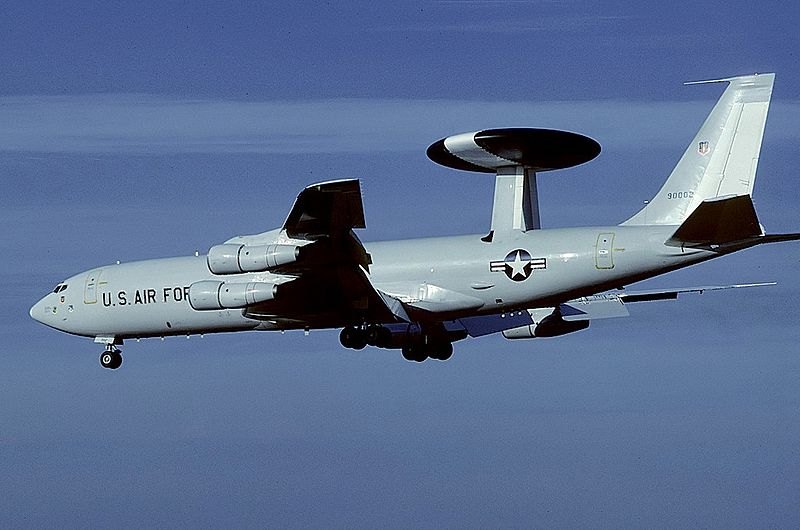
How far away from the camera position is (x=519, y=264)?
113 feet

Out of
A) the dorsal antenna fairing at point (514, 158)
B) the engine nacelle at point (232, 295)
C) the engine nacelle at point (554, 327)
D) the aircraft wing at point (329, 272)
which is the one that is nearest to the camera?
the aircraft wing at point (329, 272)

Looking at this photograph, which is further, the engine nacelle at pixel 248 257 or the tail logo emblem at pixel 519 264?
the tail logo emblem at pixel 519 264

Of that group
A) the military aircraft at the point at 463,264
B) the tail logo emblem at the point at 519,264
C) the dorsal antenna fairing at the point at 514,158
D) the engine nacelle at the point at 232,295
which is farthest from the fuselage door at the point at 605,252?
the engine nacelle at the point at 232,295

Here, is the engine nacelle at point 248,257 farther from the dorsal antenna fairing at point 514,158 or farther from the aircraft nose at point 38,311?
the aircraft nose at point 38,311

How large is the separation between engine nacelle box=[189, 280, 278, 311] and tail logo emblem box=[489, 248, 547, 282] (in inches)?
227

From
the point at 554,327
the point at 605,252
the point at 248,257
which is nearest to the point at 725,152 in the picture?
the point at 605,252

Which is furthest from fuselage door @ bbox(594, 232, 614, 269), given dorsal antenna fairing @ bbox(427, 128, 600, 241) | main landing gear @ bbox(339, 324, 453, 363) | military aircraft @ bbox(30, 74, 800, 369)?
main landing gear @ bbox(339, 324, 453, 363)

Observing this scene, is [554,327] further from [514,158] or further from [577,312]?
[514,158]

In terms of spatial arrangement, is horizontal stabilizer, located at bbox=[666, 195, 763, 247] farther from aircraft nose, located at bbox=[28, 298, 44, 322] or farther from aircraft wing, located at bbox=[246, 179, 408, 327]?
aircraft nose, located at bbox=[28, 298, 44, 322]

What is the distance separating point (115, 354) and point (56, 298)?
2691 millimetres

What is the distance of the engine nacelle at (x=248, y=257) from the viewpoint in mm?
32844

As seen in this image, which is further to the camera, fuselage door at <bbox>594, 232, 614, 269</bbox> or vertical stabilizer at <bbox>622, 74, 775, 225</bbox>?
fuselage door at <bbox>594, 232, 614, 269</bbox>

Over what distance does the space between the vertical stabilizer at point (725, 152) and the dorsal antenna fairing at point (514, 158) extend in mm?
2652

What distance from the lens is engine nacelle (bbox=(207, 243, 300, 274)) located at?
1293 inches
